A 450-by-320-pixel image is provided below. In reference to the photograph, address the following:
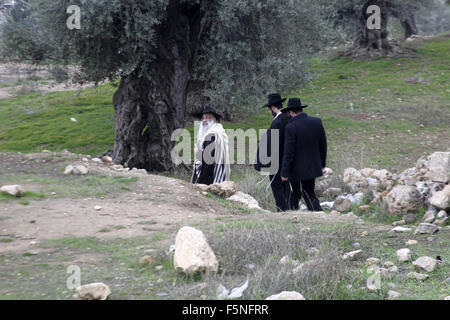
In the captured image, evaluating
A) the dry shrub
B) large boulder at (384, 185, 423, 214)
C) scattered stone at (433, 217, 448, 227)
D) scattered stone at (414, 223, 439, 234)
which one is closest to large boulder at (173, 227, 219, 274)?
the dry shrub

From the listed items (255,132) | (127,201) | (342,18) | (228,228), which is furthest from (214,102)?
(342,18)

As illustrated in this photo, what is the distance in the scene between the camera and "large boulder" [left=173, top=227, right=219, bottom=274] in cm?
479

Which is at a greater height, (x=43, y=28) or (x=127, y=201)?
(x=43, y=28)

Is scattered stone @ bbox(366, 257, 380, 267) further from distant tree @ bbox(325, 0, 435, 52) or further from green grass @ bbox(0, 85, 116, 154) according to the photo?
distant tree @ bbox(325, 0, 435, 52)

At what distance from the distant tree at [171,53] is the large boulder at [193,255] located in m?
7.72

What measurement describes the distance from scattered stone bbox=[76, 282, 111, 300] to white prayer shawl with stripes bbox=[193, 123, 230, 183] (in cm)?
592

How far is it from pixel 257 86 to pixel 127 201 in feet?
20.5

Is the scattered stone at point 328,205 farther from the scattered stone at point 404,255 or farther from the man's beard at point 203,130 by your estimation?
the scattered stone at point 404,255

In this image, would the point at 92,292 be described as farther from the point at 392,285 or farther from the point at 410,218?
the point at 410,218

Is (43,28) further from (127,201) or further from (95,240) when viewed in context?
(95,240)

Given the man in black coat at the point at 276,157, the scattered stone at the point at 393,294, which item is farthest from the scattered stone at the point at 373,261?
the man in black coat at the point at 276,157

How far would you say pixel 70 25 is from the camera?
Result: 1167 centimetres
